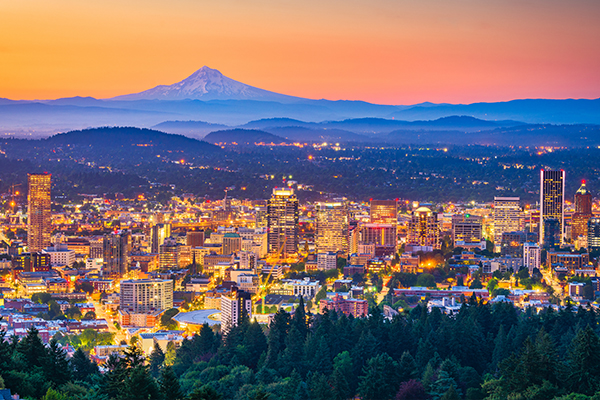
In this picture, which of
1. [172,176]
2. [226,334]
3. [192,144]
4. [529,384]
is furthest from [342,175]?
[529,384]

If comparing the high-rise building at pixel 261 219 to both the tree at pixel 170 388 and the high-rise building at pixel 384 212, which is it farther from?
the tree at pixel 170 388

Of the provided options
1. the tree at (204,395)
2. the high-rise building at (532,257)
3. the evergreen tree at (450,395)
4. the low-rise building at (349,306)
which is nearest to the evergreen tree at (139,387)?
the tree at (204,395)

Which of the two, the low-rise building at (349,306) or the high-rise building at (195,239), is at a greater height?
the high-rise building at (195,239)

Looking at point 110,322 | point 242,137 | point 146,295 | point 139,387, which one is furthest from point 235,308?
point 242,137

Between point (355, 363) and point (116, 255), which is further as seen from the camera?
point (116, 255)

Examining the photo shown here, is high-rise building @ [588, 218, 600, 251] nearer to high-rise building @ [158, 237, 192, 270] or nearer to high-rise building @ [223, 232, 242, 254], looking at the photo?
high-rise building @ [223, 232, 242, 254]

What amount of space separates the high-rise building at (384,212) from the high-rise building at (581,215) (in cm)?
844

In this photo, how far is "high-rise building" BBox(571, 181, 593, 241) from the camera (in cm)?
4216

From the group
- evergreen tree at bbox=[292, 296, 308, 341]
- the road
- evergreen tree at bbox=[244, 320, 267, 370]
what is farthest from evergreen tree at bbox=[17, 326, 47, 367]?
the road

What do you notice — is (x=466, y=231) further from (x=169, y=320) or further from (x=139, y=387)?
(x=139, y=387)

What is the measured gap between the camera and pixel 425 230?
41188 millimetres

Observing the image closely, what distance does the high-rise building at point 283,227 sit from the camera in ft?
132

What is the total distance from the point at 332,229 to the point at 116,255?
10048 millimetres

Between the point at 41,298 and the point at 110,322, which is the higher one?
the point at 41,298
